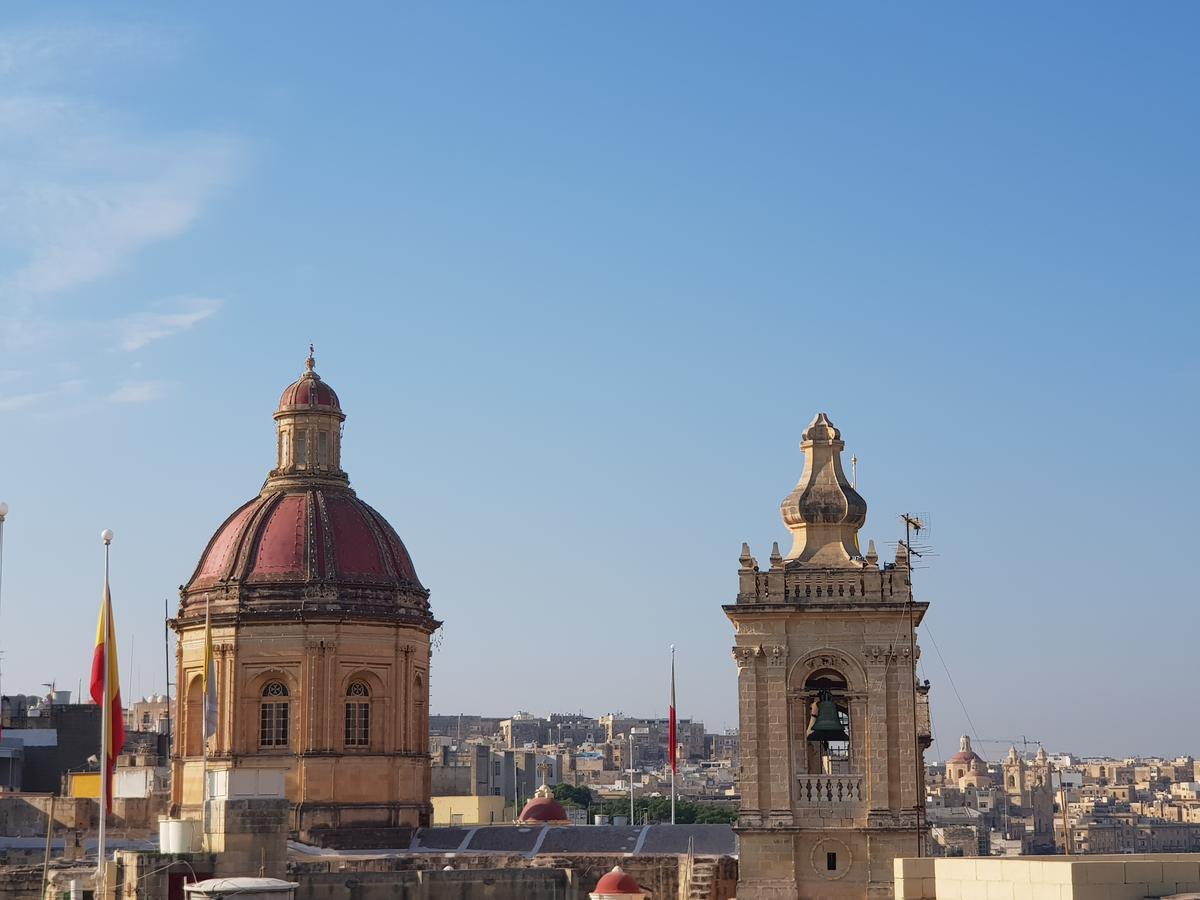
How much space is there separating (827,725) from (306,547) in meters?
21.3

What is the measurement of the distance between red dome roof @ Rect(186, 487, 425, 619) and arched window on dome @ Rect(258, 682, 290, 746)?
3.07 m

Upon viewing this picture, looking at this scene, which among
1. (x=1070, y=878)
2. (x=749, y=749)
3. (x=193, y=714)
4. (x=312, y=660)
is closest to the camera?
(x=1070, y=878)

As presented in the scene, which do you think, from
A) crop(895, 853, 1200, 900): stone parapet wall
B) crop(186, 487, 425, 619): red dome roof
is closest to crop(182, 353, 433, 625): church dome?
crop(186, 487, 425, 619): red dome roof

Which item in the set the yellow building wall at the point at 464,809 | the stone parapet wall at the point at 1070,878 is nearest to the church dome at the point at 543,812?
the yellow building wall at the point at 464,809

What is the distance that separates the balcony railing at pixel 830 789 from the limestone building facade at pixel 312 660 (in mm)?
19408

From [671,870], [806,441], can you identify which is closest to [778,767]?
[806,441]

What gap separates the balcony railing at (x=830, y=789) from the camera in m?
37.2

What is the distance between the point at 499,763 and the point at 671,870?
78.4m

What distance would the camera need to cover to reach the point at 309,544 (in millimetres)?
54875

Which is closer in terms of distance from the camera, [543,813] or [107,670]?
[107,670]

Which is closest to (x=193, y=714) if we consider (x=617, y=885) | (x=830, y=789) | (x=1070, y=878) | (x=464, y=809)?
(x=617, y=885)

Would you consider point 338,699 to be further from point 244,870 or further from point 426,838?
point 244,870

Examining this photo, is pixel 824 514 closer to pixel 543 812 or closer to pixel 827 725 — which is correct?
pixel 827 725

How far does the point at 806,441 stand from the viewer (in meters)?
39.3
